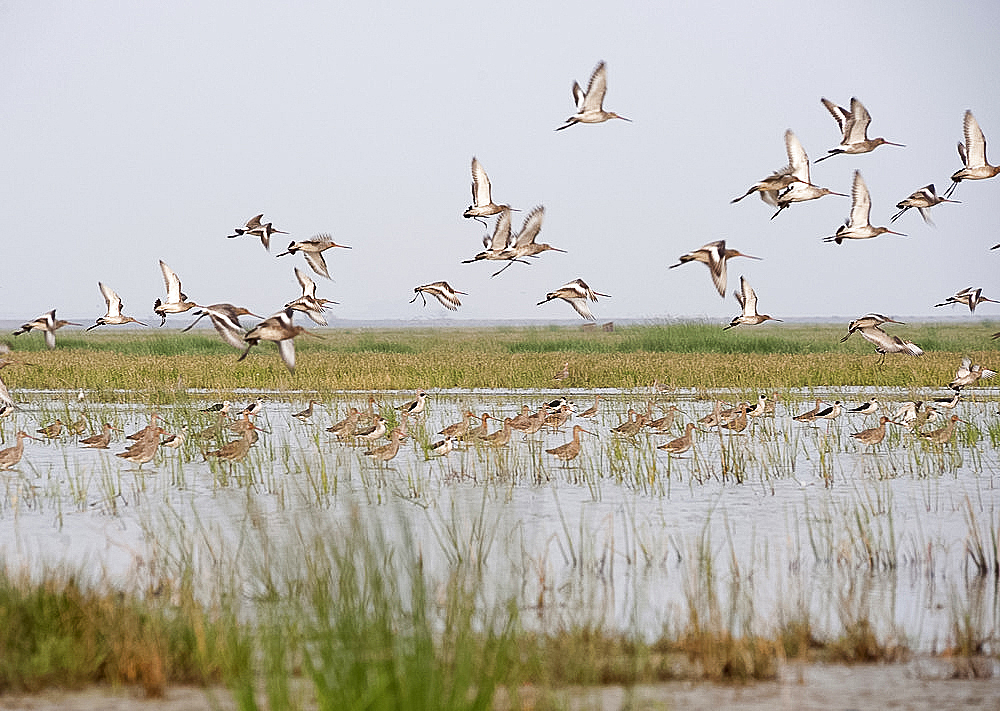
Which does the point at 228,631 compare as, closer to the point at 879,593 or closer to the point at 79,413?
the point at 879,593

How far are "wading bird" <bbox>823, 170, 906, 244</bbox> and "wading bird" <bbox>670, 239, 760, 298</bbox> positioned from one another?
1.93m

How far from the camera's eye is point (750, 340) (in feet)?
112

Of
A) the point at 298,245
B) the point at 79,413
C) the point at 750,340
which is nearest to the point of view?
the point at 298,245

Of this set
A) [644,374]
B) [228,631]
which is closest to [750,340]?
[644,374]

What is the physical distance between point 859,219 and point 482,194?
419cm

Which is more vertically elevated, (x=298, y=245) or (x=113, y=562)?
(x=298, y=245)

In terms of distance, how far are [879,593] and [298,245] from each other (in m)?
7.39

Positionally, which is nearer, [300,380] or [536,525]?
[536,525]

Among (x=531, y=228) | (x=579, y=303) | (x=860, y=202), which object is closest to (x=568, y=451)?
(x=579, y=303)

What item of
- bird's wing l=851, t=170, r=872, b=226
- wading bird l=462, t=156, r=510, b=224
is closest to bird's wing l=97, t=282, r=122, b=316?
wading bird l=462, t=156, r=510, b=224

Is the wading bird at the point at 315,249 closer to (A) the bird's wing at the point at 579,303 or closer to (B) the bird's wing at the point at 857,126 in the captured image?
(A) the bird's wing at the point at 579,303

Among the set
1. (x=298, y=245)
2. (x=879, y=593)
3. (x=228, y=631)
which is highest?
(x=298, y=245)

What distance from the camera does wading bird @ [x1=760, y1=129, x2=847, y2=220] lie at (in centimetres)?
1119

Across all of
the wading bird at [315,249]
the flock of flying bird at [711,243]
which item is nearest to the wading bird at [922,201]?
the flock of flying bird at [711,243]
